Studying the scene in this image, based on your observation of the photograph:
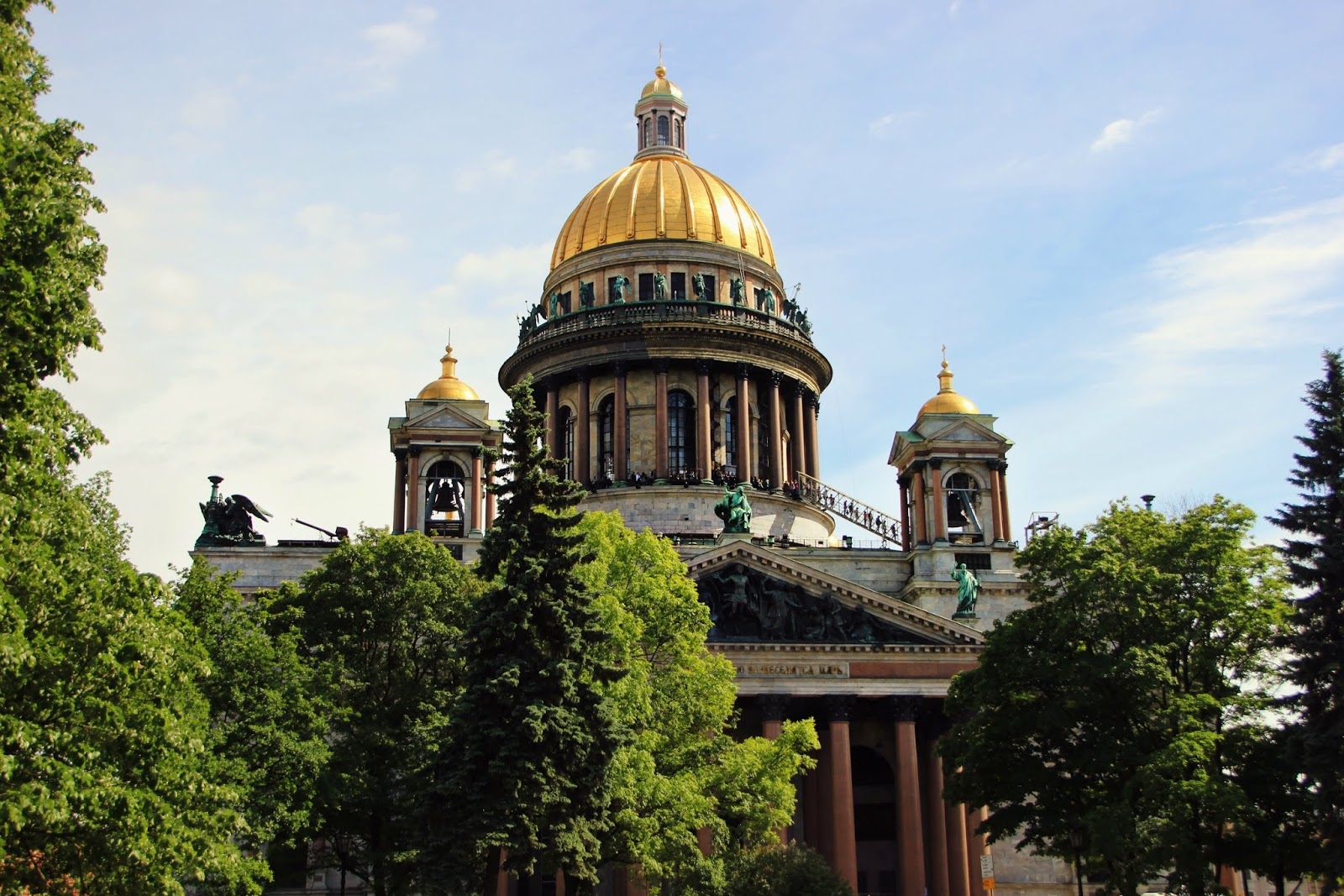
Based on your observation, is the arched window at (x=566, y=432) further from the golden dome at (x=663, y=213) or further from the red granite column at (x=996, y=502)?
the red granite column at (x=996, y=502)

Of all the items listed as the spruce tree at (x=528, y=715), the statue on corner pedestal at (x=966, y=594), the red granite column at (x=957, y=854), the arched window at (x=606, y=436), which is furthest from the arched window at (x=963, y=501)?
the spruce tree at (x=528, y=715)

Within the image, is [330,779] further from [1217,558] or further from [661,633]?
[1217,558]

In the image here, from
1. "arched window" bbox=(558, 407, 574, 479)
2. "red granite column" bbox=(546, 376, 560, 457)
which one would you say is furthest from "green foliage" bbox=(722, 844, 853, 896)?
"red granite column" bbox=(546, 376, 560, 457)

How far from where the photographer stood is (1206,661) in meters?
35.6

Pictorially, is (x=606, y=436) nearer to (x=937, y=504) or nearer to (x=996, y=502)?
(x=937, y=504)

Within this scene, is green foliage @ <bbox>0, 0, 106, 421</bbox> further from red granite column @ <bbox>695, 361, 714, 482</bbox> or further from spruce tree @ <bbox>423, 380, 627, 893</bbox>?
red granite column @ <bbox>695, 361, 714, 482</bbox>

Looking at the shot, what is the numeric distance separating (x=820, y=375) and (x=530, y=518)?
39897mm

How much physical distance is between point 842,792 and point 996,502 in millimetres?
14280

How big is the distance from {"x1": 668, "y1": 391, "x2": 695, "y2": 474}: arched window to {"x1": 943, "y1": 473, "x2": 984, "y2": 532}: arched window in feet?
40.3

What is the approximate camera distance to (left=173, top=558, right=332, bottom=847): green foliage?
33844 mm

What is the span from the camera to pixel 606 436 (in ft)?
222

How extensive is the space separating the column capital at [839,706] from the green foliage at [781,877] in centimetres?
1433

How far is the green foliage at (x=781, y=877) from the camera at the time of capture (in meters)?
35.9

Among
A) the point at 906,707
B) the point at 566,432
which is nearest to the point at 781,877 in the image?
the point at 906,707
